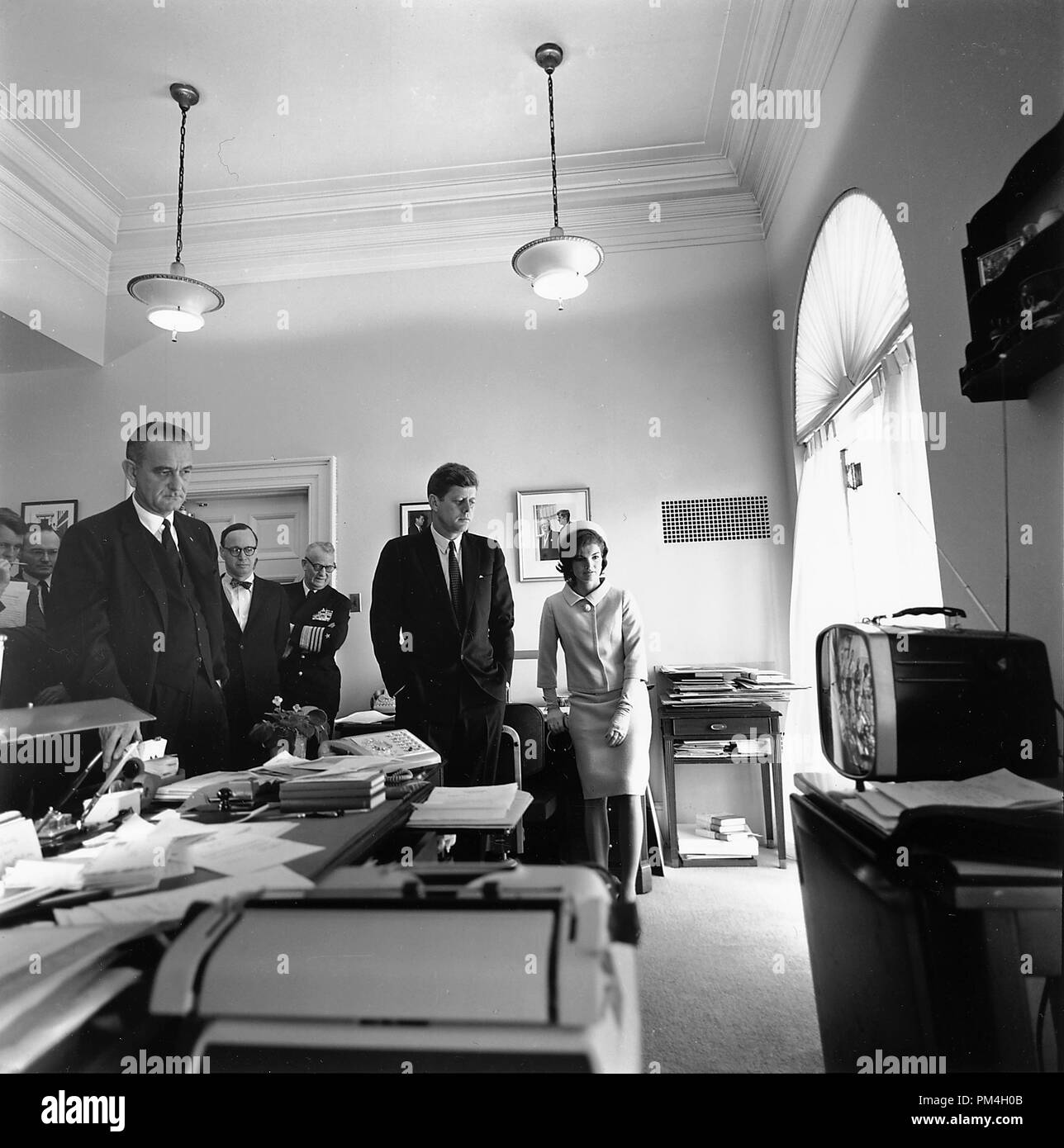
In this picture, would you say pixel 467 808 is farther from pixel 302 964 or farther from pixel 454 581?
pixel 454 581

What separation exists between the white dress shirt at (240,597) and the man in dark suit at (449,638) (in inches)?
15.6

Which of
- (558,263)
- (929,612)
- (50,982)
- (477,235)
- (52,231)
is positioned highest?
(477,235)

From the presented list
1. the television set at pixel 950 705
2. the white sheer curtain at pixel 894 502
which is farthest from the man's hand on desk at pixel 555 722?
the television set at pixel 950 705

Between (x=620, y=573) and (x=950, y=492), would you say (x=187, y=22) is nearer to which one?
(x=620, y=573)

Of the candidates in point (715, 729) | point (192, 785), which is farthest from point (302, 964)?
point (715, 729)

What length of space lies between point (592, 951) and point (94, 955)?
542 millimetres

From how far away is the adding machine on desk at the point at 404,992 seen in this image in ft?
2.31

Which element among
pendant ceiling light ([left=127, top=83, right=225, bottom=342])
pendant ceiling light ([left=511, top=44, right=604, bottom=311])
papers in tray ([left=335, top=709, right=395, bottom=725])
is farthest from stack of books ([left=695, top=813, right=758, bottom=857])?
pendant ceiling light ([left=127, top=83, right=225, bottom=342])

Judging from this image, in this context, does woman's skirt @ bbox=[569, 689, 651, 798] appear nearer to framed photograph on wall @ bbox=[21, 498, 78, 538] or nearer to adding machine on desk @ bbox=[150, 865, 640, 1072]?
adding machine on desk @ bbox=[150, 865, 640, 1072]

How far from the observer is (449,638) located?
1.81 m

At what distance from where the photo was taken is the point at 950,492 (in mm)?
1456

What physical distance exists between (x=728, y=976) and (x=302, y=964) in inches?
41.0

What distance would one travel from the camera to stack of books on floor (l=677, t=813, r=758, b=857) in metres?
2.22
